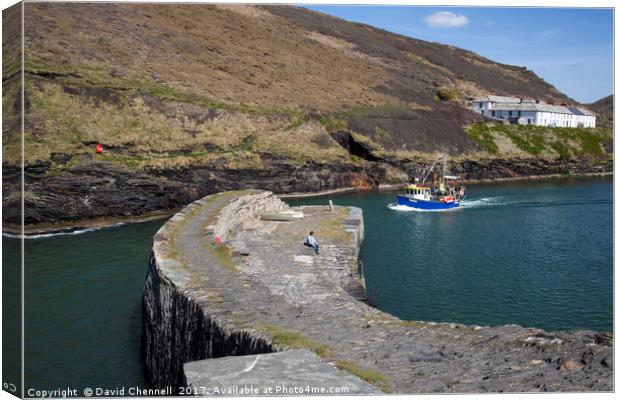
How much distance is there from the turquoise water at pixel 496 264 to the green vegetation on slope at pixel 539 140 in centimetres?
4490

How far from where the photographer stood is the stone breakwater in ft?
37.9

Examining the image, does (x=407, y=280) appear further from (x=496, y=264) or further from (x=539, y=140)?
(x=539, y=140)

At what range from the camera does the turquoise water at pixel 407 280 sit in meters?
23.7

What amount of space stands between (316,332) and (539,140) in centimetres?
11268

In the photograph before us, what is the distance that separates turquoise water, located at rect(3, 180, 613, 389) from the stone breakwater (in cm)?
302

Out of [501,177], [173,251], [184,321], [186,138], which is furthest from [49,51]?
[501,177]

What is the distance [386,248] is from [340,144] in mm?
53822

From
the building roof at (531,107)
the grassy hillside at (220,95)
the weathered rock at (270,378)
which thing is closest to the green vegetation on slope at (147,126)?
the grassy hillside at (220,95)

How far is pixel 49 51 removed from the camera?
226ft

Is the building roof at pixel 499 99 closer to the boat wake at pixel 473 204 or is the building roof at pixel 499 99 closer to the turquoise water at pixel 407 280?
the boat wake at pixel 473 204

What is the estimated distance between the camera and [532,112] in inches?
5192

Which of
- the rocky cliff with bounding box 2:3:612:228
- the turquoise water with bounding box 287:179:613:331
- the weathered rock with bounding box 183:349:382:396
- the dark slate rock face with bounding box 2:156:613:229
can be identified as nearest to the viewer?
the weathered rock with bounding box 183:349:382:396

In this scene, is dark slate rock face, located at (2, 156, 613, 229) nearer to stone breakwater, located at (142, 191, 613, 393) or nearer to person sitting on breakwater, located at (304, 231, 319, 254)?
stone breakwater, located at (142, 191, 613, 393)

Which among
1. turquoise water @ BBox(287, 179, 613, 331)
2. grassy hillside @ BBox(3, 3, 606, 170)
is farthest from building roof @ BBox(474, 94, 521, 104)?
turquoise water @ BBox(287, 179, 613, 331)
